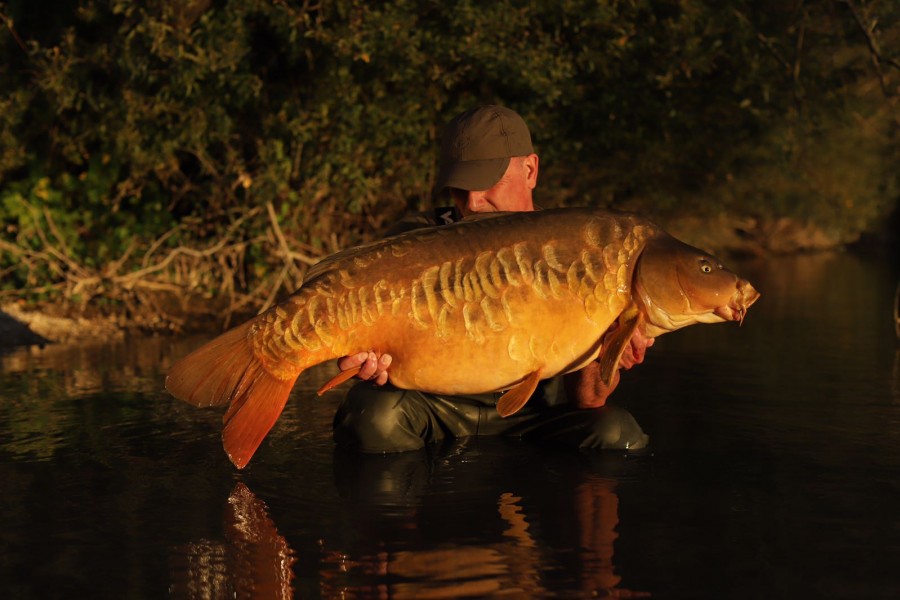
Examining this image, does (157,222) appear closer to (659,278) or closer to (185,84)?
(185,84)

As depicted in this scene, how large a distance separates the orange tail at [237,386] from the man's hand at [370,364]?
0.70 ft

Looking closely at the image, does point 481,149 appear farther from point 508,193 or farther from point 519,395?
point 519,395

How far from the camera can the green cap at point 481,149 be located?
4.83 m

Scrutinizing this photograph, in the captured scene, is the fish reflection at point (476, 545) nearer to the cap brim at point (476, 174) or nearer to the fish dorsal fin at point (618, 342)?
the fish dorsal fin at point (618, 342)

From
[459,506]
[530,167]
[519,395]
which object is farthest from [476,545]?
[530,167]

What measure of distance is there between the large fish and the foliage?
19.8 feet

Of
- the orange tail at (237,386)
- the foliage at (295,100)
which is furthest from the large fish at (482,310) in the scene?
the foliage at (295,100)

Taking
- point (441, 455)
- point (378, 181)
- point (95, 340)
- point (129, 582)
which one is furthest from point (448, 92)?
point (129, 582)

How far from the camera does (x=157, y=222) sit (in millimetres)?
11984

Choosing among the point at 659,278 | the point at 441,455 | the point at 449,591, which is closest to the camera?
the point at 449,591

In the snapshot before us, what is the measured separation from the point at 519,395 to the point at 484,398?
3.50 ft

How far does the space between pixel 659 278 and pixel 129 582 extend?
6.15 ft

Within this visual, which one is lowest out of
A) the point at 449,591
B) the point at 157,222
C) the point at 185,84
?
the point at 449,591

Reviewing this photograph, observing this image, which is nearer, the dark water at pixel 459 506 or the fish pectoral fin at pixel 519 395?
the dark water at pixel 459 506
